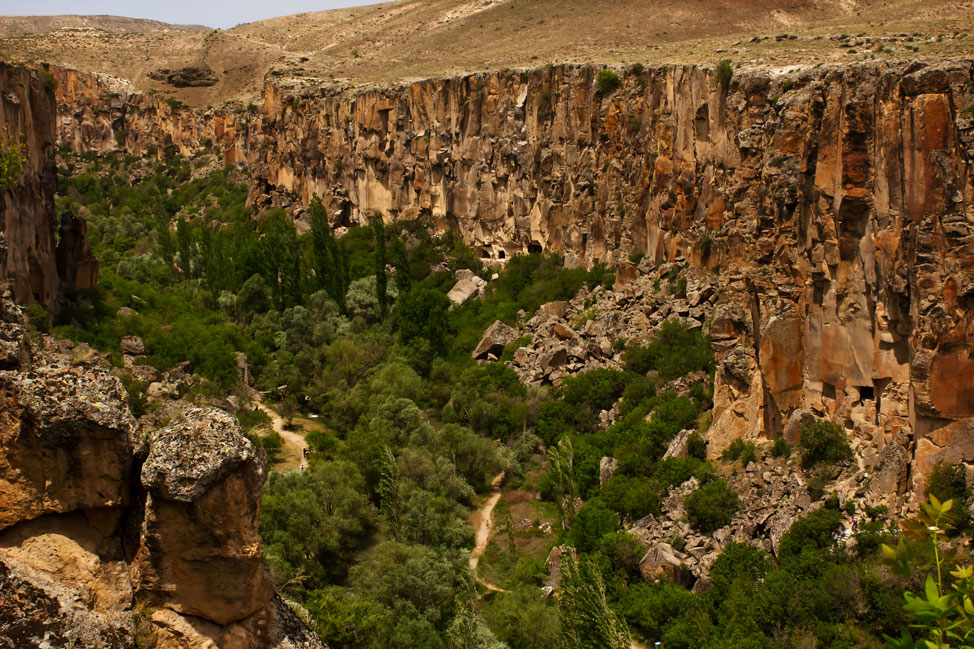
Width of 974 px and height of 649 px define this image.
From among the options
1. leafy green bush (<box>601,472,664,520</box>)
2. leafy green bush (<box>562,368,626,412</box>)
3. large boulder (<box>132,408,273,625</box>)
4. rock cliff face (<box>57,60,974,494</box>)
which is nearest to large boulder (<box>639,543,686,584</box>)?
leafy green bush (<box>601,472,664,520</box>)

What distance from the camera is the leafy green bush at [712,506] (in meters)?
23.4

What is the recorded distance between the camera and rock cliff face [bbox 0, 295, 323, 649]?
26.8 ft

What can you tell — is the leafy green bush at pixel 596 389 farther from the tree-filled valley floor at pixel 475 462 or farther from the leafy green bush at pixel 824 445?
the leafy green bush at pixel 824 445

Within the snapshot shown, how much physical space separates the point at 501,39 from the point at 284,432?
37.3 m

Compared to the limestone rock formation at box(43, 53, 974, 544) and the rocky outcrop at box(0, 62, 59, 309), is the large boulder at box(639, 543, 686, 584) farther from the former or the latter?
the rocky outcrop at box(0, 62, 59, 309)

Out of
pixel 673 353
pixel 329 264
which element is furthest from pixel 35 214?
pixel 673 353

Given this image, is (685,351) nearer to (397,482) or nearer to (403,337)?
(397,482)

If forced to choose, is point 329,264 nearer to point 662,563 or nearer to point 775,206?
point 775,206

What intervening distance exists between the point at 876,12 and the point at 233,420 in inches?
1773

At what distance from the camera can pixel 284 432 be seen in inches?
1438

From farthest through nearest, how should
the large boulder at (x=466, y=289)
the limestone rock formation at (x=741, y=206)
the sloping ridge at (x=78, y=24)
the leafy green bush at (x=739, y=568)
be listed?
the sloping ridge at (x=78, y=24) → the large boulder at (x=466, y=289) → the leafy green bush at (x=739, y=568) → the limestone rock formation at (x=741, y=206)

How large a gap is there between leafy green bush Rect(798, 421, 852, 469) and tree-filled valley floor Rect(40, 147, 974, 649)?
5cm

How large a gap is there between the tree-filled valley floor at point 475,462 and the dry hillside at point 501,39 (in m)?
11.1

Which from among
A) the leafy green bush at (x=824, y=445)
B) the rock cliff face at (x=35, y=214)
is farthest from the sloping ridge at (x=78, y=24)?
the leafy green bush at (x=824, y=445)
